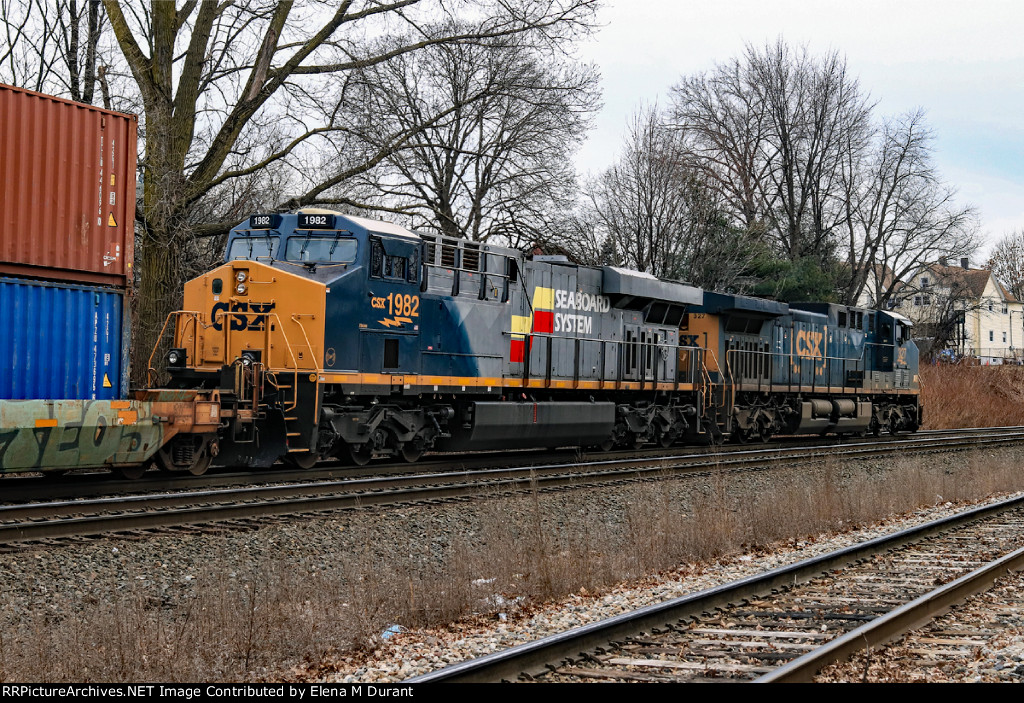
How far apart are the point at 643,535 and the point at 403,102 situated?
29406 mm

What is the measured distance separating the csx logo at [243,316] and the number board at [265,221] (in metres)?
1.40

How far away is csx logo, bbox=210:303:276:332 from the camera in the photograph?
44.9 feet

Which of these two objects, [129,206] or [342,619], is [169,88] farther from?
[342,619]

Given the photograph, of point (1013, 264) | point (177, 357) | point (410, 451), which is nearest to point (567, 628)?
point (177, 357)

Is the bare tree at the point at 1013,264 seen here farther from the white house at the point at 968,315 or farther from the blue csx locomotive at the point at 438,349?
the blue csx locomotive at the point at 438,349

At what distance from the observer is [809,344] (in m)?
25.3

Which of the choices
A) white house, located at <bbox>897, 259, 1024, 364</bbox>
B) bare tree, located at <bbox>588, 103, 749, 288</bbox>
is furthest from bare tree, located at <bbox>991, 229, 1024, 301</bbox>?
bare tree, located at <bbox>588, 103, 749, 288</bbox>

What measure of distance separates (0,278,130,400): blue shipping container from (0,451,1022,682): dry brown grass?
A: 328 centimetres

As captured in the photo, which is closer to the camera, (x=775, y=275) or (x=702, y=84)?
(x=775, y=275)

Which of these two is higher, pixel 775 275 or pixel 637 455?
pixel 775 275

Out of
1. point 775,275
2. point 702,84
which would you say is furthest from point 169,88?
point 702,84

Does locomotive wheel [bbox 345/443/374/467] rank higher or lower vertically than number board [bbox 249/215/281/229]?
lower

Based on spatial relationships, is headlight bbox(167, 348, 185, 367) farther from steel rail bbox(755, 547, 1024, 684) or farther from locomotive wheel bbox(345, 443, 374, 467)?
steel rail bbox(755, 547, 1024, 684)
